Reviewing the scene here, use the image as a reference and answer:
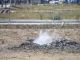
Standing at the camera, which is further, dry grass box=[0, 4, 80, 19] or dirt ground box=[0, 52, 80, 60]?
dry grass box=[0, 4, 80, 19]

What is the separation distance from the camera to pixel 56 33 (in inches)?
994

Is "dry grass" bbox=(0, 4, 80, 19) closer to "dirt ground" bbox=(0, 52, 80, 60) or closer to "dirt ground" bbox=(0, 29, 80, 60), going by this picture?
"dirt ground" bbox=(0, 29, 80, 60)

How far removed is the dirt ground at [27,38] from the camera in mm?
17266

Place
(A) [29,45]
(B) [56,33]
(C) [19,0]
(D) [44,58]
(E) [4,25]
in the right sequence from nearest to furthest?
(D) [44,58], (A) [29,45], (B) [56,33], (E) [4,25], (C) [19,0]

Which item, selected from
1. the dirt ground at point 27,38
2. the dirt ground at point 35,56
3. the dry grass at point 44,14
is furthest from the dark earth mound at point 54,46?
the dry grass at point 44,14

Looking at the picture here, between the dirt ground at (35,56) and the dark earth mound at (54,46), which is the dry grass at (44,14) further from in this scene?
the dirt ground at (35,56)

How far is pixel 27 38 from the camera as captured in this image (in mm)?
23406

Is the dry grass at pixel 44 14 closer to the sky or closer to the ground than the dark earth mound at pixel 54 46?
closer to the ground

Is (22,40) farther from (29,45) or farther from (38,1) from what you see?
(38,1)

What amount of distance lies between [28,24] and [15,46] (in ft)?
30.0

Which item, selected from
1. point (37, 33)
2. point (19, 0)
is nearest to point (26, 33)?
point (37, 33)

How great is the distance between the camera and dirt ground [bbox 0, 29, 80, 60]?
17266mm

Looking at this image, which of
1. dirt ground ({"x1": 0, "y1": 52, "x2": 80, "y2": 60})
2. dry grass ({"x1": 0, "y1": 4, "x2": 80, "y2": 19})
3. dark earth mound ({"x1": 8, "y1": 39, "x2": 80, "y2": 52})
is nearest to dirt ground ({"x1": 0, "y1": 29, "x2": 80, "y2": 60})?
dirt ground ({"x1": 0, "y1": 52, "x2": 80, "y2": 60})

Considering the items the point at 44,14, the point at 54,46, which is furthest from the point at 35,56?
the point at 44,14
